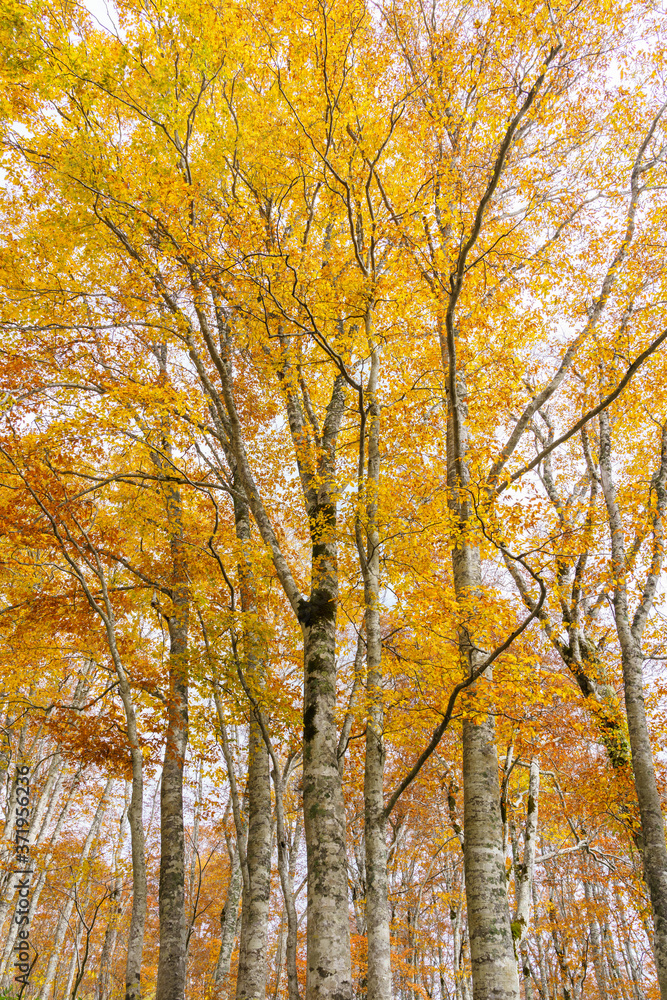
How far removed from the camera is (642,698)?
7.12 meters

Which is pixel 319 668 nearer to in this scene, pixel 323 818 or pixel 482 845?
pixel 323 818

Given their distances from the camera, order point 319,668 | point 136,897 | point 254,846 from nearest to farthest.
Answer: point 319,668 → point 136,897 → point 254,846

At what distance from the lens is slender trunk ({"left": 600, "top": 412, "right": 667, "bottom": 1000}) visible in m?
6.29

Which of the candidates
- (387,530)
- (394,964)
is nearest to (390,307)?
(387,530)

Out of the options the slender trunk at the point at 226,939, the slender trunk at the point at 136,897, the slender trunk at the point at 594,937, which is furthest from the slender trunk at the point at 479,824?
the slender trunk at the point at 594,937

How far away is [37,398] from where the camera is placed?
850 cm

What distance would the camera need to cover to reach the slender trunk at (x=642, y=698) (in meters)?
6.29

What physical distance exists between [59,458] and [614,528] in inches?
338

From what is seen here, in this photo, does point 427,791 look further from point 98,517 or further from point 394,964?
point 98,517

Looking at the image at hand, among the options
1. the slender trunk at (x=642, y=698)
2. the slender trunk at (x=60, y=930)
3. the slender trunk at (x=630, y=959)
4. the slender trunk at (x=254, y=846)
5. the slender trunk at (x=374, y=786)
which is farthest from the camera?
the slender trunk at (x=630, y=959)

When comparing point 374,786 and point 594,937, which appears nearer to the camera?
point 374,786

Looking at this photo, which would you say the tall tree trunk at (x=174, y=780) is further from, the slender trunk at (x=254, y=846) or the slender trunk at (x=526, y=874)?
the slender trunk at (x=526, y=874)

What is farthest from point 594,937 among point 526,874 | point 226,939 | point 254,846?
point 254,846

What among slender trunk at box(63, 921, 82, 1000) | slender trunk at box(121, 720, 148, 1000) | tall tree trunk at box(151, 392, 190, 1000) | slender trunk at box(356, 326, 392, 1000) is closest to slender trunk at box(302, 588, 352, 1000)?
slender trunk at box(356, 326, 392, 1000)
